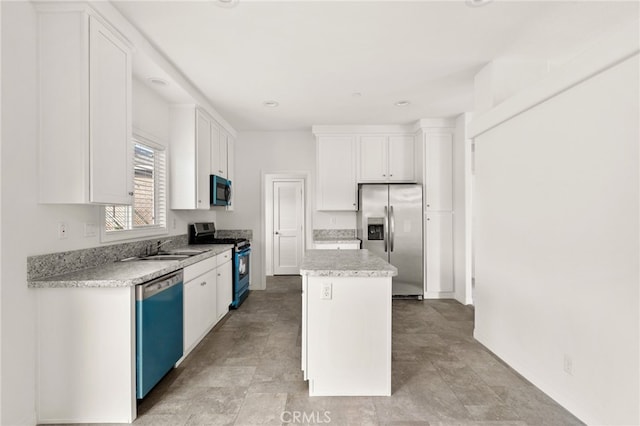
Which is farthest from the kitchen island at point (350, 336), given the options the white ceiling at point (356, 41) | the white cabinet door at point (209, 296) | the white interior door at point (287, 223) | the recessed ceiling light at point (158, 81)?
the white interior door at point (287, 223)

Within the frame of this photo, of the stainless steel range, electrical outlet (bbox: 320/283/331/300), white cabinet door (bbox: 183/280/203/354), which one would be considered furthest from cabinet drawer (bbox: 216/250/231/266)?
electrical outlet (bbox: 320/283/331/300)

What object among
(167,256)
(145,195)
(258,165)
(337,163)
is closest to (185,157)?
(145,195)

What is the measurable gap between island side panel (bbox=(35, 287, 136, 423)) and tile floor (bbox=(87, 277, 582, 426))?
27 centimetres

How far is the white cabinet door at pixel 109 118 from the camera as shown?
80.0 inches

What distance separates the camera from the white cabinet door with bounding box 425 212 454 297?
15.9ft

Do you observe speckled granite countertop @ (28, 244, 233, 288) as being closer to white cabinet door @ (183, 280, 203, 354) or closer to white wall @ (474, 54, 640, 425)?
white cabinet door @ (183, 280, 203, 354)

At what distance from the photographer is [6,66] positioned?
1.77 meters

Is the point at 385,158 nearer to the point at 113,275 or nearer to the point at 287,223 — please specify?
the point at 287,223

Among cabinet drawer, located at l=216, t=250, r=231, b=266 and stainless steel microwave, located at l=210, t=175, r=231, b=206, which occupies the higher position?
stainless steel microwave, located at l=210, t=175, r=231, b=206

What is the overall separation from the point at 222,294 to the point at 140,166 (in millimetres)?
1711

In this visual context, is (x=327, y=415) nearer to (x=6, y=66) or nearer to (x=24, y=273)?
(x=24, y=273)

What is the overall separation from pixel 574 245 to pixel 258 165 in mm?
4384

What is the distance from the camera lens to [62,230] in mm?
2172

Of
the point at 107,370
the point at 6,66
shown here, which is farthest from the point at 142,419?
the point at 6,66
